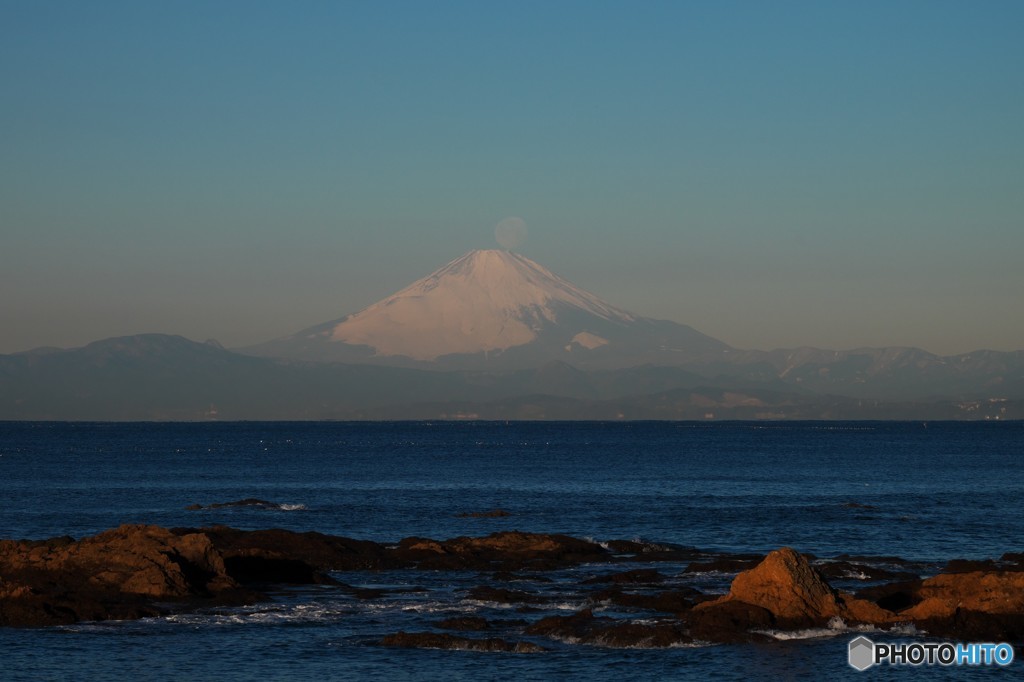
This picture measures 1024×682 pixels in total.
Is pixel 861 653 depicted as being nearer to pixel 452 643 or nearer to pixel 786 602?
pixel 786 602

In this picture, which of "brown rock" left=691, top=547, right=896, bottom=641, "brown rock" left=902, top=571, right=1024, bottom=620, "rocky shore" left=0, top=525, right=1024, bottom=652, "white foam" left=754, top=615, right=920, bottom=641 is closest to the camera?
"white foam" left=754, top=615, right=920, bottom=641

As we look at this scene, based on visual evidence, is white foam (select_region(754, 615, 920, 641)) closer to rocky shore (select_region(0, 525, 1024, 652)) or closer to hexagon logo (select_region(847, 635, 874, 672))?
rocky shore (select_region(0, 525, 1024, 652))

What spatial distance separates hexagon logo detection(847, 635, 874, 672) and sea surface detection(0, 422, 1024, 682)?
38cm

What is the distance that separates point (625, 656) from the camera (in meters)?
34.9

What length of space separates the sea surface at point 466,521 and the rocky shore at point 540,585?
0.94 m

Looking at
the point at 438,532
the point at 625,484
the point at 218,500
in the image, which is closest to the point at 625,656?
the point at 438,532

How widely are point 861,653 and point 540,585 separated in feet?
51.8

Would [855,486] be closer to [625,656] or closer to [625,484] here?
[625,484]

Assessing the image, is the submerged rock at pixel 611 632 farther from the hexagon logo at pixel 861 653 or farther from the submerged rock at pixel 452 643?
the hexagon logo at pixel 861 653

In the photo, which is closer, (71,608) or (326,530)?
(71,608)

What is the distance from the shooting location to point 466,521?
7675cm

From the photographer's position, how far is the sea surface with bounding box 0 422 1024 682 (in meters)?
34.1

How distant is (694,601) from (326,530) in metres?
33.9

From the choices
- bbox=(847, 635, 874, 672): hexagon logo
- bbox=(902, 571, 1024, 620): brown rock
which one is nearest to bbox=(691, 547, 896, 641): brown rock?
bbox=(902, 571, 1024, 620): brown rock
